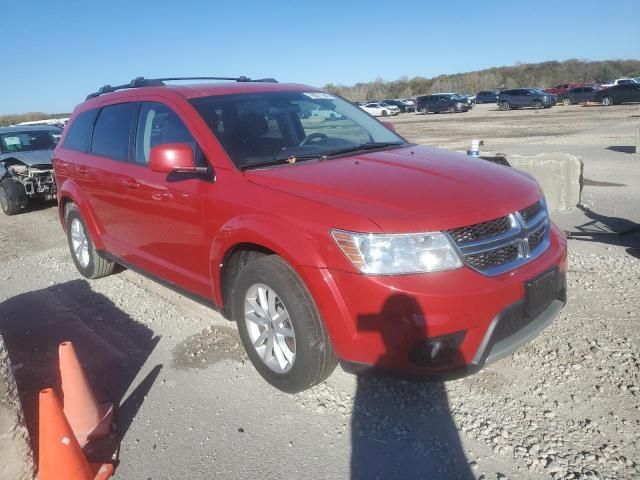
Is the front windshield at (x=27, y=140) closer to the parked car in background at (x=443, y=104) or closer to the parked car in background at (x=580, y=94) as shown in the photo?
the parked car in background at (x=443, y=104)

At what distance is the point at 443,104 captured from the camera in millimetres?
42312

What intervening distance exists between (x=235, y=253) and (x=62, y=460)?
1.45 m

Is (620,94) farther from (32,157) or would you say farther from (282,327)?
(282,327)

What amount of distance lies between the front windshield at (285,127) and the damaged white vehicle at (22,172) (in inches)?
292

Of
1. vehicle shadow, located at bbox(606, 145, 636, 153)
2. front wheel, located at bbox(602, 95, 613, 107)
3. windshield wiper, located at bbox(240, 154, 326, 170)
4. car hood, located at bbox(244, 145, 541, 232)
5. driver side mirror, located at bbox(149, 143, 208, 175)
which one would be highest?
driver side mirror, located at bbox(149, 143, 208, 175)

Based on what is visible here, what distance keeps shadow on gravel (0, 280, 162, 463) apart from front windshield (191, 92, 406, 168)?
167cm

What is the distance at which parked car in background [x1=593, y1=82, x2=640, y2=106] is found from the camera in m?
34.0

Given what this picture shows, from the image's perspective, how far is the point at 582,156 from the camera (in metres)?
12.5

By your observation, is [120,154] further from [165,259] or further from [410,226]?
[410,226]

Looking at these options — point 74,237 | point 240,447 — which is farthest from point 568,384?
point 74,237

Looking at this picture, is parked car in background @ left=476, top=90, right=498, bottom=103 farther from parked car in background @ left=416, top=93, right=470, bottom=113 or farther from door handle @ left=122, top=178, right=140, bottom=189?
door handle @ left=122, top=178, right=140, bottom=189

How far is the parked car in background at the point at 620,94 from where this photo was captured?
3403 centimetres

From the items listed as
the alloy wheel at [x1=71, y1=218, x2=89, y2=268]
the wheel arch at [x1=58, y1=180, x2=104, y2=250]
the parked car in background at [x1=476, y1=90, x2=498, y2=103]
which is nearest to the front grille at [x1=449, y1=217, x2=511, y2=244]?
the wheel arch at [x1=58, y1=180, x2=104, y2=250]

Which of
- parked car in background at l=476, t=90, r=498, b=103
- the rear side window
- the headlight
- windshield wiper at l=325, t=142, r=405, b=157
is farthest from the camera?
parked car in background at l=476, t=90, r=498, b=103
